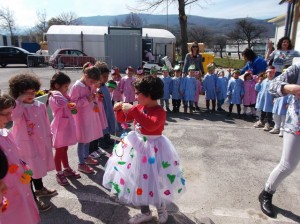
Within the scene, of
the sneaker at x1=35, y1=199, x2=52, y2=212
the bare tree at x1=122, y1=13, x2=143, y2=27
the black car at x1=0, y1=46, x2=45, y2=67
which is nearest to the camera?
the sneaker at x1=35, y1=199, x2=52, y2=212

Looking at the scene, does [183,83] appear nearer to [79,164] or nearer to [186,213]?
[79,164]

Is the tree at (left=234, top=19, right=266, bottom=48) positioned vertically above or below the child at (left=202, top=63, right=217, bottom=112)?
above

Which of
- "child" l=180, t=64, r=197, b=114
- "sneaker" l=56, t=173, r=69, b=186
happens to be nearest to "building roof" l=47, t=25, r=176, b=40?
"child" l=180, t=64, r=197, b=114

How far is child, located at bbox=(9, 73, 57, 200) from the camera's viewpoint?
111 inches

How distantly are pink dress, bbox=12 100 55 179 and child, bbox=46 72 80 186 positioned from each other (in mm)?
352

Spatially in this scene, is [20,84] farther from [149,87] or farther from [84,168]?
[84,168]

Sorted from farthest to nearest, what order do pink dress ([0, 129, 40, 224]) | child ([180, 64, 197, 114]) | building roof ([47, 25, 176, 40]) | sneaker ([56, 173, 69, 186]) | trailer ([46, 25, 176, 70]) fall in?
building roof ([47, 25, 176, 40]) → trailer ([46, 25, 176, 70]) → child ([180, 64, 197, 114]) → sneaker ([56, 173, 69, 186]) → pink dress ([0, 129, 40, 224])

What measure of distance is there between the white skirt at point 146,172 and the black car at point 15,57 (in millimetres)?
20434

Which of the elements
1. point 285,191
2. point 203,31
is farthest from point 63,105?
point 203,31

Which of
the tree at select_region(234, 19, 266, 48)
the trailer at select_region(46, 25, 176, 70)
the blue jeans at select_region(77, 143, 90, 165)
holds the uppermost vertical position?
the tree at select_region(234, 19, 266, 48)

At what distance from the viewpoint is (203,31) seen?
63719 millimetres

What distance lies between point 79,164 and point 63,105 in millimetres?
1118

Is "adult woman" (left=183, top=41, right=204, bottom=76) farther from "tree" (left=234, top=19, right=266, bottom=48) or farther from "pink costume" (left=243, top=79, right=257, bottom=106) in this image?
"tree" (left=234, top=19, right=266, bottom=48)

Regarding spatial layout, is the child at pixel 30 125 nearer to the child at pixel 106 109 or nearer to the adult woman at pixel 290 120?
the child at pixel 106 109
